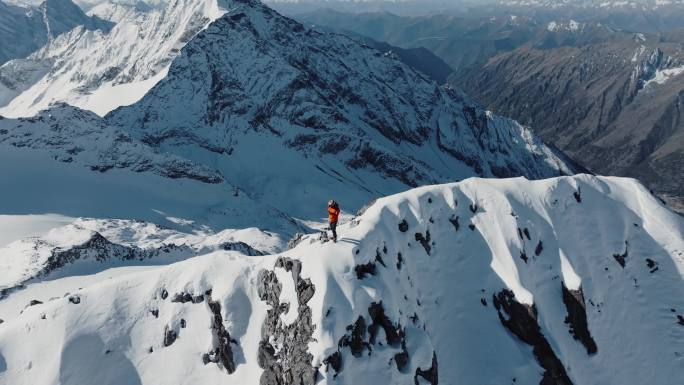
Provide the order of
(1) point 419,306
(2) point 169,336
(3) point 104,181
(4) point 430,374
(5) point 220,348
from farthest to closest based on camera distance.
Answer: (3) point 104,181
(2) point 169,336
(1) point 419,306
(5) point 220,348
(4) point 430,374

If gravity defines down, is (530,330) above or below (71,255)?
above

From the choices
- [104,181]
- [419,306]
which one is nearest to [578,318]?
[419,306]

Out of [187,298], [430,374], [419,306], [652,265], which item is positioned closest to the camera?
[430,374]

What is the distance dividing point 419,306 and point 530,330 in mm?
8654

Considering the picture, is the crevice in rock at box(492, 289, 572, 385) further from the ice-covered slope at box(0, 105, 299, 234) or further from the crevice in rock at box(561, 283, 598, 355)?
the ice-covered slope at box(0, 105, 299, 234)

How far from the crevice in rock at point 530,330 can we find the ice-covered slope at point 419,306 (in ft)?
0.35

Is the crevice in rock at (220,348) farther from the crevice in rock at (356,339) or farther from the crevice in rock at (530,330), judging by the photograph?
the crevice in rock at (530,330)

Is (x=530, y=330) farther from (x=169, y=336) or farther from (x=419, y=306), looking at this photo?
(x=169, y=336)

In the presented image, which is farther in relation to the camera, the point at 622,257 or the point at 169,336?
the point at 622,257

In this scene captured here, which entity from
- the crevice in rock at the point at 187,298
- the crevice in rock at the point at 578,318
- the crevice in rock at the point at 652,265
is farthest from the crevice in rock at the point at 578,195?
the crevice in rock at the point at 187,298

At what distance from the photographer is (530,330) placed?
131ft

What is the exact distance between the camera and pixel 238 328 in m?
39.0

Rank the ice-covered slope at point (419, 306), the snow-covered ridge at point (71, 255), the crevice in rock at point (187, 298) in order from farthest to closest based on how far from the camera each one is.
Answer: the snow-covered ridge at point (71, 255) < the crevice in rock at point (187, 298) < the ice-covered slope at point (419, 306)

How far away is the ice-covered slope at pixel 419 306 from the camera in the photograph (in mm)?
34594
